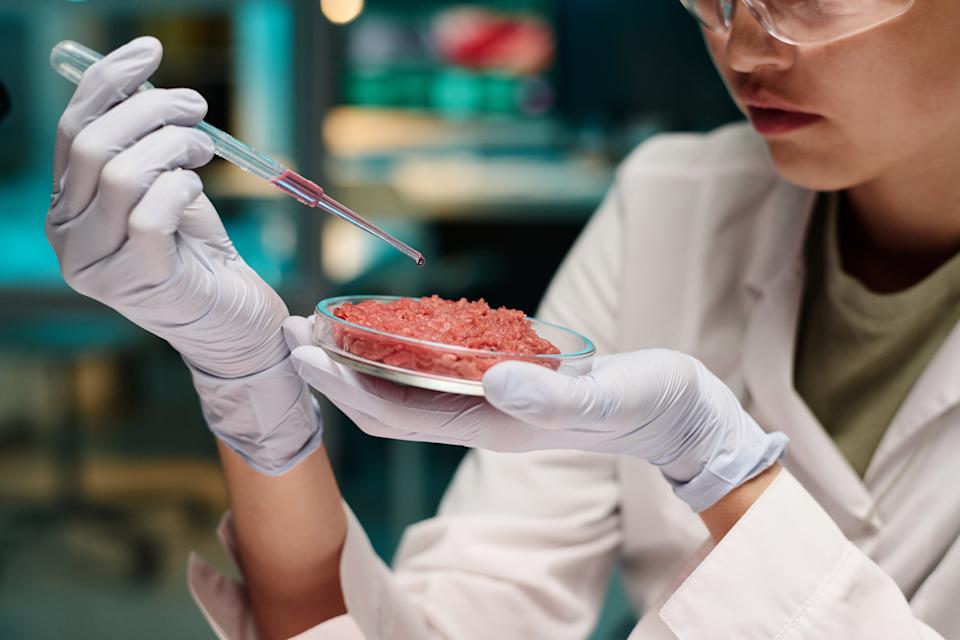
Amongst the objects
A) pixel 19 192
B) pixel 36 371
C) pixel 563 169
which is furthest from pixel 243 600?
pixel 563 169

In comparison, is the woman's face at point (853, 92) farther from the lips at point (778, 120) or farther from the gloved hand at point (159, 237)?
the gloved hand at point (159, 237)

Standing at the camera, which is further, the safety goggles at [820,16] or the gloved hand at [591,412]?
the safety goggles at [820,16]

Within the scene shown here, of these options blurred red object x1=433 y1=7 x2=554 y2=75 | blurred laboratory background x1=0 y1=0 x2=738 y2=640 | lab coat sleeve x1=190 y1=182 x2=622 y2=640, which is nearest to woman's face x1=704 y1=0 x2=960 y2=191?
lab coat sleeve x1=190 y1=182 x2=622 y2=640

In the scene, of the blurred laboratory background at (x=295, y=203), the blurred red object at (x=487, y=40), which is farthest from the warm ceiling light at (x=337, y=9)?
the blurred red object at (x=487, y=40)

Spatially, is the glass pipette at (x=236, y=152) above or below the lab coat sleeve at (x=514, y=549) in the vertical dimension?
above

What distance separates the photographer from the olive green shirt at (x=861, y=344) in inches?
52.8

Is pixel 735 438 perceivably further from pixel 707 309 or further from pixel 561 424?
pixel 707 309

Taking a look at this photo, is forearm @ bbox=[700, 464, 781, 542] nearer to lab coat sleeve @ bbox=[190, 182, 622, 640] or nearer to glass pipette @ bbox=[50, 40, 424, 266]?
lab coat sleeve @ bbox=[190, 182, 622, 640]

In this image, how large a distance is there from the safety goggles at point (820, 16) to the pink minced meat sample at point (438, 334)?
0.42 metres

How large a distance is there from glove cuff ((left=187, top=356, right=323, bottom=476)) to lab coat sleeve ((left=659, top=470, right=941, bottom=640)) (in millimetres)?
443

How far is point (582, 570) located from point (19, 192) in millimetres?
2423

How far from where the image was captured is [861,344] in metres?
1.40

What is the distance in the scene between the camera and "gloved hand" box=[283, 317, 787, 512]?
0.86 m

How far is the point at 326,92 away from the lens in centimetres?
252
